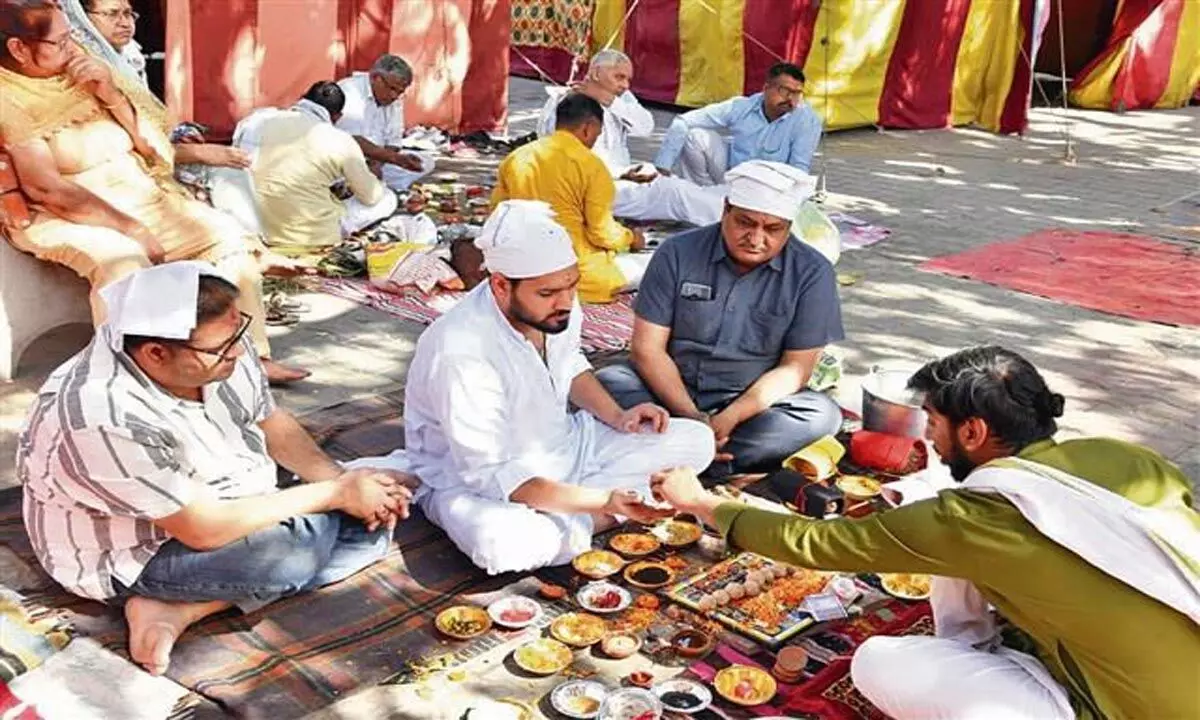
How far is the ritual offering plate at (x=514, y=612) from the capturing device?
3459 millimetres

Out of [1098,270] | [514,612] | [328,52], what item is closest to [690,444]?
[514,612]

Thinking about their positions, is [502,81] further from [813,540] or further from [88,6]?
[813,540]

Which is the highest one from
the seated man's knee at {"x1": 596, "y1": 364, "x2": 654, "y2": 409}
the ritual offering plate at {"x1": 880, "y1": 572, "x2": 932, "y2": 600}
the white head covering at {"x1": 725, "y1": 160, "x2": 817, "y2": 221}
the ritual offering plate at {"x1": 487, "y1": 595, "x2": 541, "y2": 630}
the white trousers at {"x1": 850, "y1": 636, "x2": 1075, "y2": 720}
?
the white head covering at {"x1": 725, "y1": 160, "x2": 817, "y2": 221}

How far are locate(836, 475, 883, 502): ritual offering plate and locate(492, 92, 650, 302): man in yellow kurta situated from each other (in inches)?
96.6

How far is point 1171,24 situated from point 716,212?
10499 millimetres

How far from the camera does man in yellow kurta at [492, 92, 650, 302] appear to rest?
621cm

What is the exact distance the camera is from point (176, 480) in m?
3.03

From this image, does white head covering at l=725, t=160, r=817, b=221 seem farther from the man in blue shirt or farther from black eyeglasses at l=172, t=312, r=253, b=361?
the man in blue shirt

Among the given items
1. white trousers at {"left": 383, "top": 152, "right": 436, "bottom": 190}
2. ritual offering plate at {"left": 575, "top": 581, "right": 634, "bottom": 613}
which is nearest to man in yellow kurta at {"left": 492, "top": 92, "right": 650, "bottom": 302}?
white trousers at {"left": 383, "top": 152, "right": 436, "bottom": 190}

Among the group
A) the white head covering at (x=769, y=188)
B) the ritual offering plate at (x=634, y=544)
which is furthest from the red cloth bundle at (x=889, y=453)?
the ritual offering plate at (x=634, y=544)

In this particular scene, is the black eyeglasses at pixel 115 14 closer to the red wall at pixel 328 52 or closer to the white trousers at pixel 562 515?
the red wall at pixel 328 52

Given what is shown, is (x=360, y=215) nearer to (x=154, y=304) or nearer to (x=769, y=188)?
(x=769, y=188)

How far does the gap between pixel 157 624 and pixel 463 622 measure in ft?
2.72

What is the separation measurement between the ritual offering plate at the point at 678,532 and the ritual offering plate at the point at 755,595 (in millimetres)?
175
